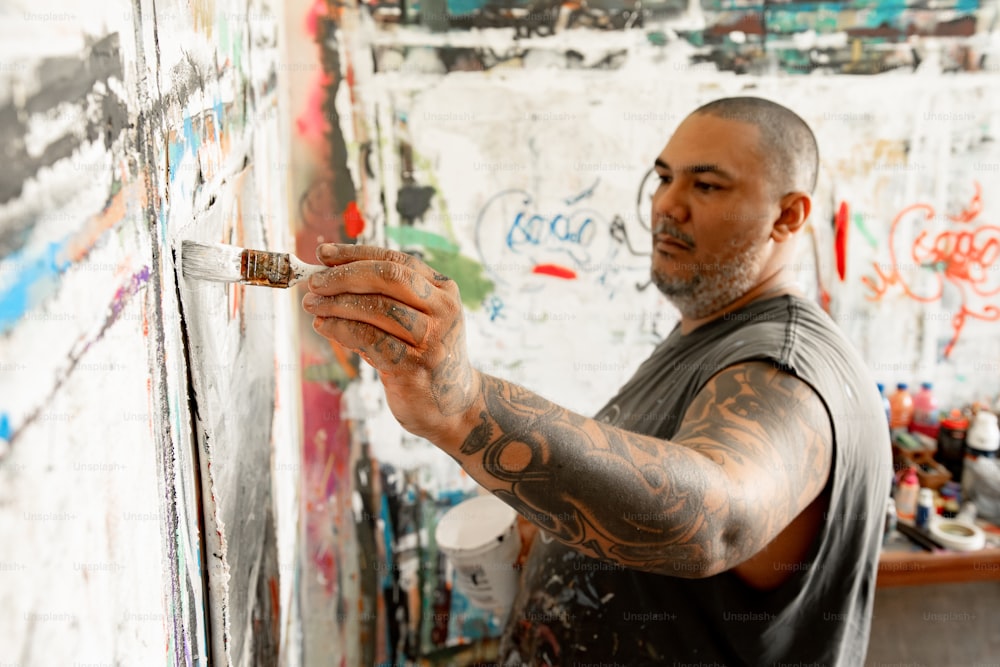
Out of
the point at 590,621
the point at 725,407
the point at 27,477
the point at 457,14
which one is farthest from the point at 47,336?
the point at 457,14

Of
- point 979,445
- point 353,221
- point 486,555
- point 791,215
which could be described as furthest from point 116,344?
point 979,445

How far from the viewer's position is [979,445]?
97.6 inches

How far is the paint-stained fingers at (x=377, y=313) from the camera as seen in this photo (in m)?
0.68

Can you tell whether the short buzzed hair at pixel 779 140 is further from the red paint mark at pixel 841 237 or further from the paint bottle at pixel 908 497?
the paint bottle at pixel 908 497

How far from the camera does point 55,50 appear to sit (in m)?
0.42

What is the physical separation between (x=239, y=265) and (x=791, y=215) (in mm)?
1120

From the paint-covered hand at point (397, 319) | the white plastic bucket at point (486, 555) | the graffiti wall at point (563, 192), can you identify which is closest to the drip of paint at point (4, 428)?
the paint-covered hand at point (397, 319)

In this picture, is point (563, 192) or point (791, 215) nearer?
point (791, 215)

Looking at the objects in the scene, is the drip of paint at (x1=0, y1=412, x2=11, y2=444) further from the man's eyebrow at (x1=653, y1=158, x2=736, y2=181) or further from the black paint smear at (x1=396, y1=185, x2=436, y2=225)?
the black paint smear at (x1=396, y1=185, x2=436, y2=225)

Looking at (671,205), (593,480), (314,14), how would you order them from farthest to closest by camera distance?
(314,14) → (671,205) → (593,480)

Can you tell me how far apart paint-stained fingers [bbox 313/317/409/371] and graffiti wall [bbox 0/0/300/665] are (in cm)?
14

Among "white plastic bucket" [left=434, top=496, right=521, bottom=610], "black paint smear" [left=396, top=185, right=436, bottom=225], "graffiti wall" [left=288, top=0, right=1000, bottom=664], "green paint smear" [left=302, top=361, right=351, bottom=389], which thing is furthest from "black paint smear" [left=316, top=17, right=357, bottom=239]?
"white plastic bucket" [left=434, top=496, right=521, bottom=610]

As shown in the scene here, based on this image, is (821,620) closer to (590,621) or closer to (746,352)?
(590,621)

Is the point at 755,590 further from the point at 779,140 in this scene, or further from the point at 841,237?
the point at 841,237
